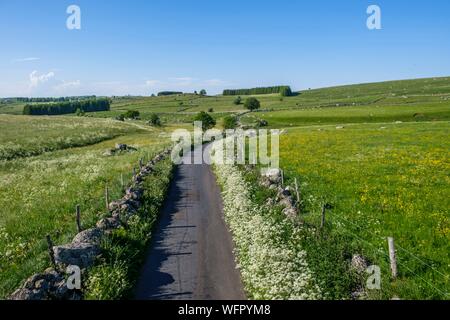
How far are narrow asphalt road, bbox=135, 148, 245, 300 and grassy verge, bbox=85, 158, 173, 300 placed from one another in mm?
491

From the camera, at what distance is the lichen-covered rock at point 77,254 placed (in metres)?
15.4

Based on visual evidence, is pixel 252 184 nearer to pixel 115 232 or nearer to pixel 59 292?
pixel 115 232

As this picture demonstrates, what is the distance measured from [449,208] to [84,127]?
96125 millimetres

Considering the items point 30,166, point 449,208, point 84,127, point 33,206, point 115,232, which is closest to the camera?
point 115,232

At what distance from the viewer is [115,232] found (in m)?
19.2

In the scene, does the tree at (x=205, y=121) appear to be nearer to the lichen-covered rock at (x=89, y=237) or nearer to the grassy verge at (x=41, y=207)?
the grassy verge at (x=41, y=207)

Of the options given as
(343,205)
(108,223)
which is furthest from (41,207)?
(343,205)

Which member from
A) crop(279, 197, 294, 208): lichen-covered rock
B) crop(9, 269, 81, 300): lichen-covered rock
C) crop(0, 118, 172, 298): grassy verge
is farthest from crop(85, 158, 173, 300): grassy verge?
crop(279, 197, 294, 208): lichen-covered rock

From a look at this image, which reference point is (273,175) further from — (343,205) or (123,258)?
(123,258)

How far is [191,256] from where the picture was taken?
18.3 m

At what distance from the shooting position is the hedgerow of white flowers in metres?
13.7

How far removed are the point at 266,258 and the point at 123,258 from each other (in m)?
6.57

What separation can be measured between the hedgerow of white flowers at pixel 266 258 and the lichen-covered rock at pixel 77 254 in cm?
656
